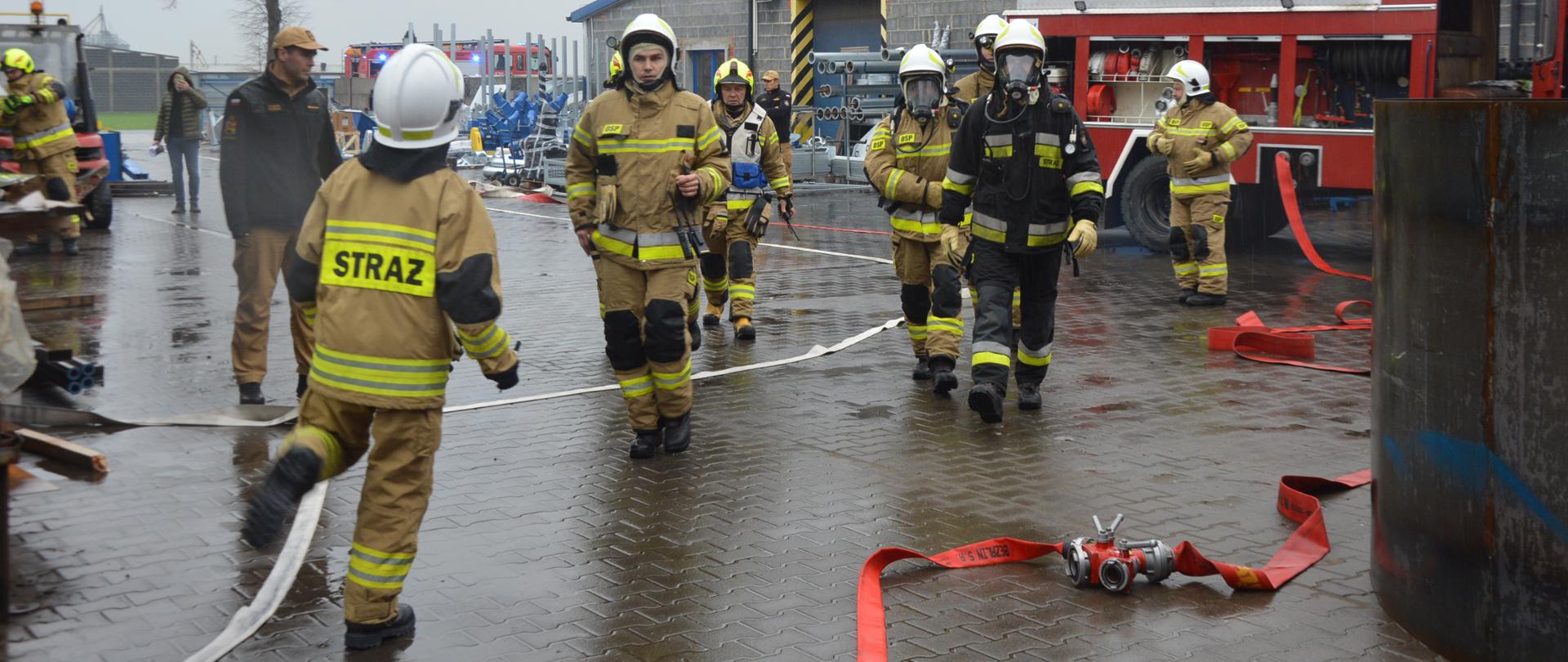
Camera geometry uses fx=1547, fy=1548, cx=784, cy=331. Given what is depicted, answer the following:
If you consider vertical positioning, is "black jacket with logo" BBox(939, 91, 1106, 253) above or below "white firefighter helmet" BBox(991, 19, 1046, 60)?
below

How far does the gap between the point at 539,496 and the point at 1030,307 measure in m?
2.83

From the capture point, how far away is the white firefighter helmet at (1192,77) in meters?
11.8

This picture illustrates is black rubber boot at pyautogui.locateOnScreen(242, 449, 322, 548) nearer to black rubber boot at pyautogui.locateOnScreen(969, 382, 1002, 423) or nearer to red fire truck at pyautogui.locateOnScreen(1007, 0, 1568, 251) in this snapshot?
black rubber boot at pyautogui.locateOnScreen(969, 382, 1002, 423)

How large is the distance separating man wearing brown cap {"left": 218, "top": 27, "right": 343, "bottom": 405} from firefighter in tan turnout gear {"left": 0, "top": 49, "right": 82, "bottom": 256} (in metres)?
6.60

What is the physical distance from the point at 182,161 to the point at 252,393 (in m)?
14.0

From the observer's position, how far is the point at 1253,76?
14.8 metres

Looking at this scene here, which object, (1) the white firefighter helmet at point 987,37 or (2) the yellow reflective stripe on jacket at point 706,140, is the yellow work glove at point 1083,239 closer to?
(1) the white firefighter helmet at point 987,37

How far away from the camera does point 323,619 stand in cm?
477

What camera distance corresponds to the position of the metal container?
3949mm

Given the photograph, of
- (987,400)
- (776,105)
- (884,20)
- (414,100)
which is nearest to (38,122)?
(776,105)

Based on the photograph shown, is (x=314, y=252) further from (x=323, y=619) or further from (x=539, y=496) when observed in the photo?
(x=539, y=496)

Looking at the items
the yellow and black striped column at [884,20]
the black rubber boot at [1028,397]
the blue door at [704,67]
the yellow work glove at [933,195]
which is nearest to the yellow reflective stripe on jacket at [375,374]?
the black rubber boot at [1028,397]

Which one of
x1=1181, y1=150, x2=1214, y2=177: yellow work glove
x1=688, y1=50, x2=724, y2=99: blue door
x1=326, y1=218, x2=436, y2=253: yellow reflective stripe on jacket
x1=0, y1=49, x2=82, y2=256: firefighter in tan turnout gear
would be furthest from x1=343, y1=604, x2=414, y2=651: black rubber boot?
x1=688, y1=50, x2=724, y2=99: blue door

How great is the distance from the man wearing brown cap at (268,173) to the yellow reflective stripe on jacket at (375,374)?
10.7 ft
